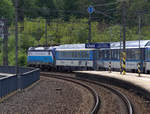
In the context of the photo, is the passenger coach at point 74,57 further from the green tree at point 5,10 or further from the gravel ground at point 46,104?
the green tree at point 5,10

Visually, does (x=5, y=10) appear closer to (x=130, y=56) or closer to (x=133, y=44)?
(x=133, y=44)

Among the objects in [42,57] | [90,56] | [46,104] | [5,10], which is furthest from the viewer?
[5,10]

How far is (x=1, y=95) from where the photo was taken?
18.0m

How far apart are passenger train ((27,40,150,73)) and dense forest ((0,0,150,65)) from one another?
6269 mm

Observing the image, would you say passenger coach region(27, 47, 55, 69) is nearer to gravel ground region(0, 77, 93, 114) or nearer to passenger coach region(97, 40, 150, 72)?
passenger coach region(97, 40, 150, 72)

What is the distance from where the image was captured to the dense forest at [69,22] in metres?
67.4

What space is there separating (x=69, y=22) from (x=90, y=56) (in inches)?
1637

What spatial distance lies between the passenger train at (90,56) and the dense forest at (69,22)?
6.27 meters

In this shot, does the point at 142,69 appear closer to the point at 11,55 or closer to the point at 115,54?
the point at 115,54

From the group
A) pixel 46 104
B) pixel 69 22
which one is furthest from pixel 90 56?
pixel 69 22

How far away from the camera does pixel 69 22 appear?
251 ft

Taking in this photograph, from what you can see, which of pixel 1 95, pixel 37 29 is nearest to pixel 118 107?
pixel 1 95

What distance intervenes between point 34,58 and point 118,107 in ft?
111

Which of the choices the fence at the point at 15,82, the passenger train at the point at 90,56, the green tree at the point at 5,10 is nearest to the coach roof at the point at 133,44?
the passenger train at the point at 90,56
